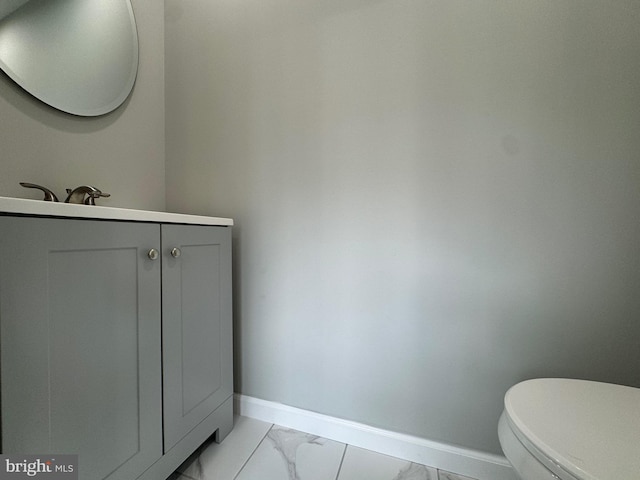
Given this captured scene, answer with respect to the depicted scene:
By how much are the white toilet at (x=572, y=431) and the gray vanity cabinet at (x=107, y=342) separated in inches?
34.3

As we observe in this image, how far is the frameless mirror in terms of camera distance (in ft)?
2.56

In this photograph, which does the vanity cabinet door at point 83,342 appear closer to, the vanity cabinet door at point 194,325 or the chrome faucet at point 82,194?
the vanity cabinet door at point 194,325

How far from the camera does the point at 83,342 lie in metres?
0.55

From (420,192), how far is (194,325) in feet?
2.98

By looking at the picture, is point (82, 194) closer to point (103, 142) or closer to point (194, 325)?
point (103, 142)

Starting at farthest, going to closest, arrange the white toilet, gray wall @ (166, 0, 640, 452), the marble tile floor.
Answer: the marble tile floor → gray wall @ (166, 0, 640, 452) → the white toilet

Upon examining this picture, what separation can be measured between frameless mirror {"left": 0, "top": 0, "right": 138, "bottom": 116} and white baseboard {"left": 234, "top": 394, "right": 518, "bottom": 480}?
137cm

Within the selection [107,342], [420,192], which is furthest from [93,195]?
[420,192]

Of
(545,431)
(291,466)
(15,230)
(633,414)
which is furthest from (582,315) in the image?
(15,230)

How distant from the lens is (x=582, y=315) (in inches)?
29.8

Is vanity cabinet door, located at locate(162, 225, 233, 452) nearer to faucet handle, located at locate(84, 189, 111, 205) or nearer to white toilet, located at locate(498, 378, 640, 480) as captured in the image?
faucet handle, located at locate(84, 189, 111, 205)

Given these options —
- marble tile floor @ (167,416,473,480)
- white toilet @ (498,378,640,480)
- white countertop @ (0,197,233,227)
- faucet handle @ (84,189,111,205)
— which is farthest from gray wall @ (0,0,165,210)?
white toilet @ (498,378,640,480)

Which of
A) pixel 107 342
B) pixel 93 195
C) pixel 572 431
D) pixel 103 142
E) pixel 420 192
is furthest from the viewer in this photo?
pixel 103 142

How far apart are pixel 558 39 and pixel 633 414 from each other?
992mm
